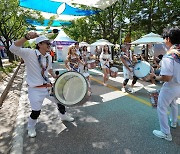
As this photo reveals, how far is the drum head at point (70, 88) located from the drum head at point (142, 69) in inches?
108

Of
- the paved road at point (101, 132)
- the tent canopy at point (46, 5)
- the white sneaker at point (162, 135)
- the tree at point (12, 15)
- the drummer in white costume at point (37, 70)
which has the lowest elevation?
the paved road at point (101, 132)

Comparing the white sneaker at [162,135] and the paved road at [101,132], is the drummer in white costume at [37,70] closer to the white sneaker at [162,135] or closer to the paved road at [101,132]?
the paved road at [101,132]

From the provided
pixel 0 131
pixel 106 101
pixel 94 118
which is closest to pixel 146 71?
pixel 106 101

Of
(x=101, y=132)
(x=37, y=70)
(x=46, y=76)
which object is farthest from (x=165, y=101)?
(x=37, y=70)

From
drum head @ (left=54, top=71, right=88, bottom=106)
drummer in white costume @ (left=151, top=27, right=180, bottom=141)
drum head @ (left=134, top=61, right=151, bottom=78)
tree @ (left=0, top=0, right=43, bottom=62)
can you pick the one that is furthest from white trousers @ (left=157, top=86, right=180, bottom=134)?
tree @ (left=0, top=0, right=43, bottom=62)

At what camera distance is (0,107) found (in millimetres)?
6203

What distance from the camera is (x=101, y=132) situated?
4.01m

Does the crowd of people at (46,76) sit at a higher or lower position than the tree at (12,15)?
lower

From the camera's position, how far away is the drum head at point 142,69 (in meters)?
6.00

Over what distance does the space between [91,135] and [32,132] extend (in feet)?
3.58

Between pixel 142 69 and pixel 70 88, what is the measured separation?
3036mm

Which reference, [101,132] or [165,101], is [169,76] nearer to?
[165,101]

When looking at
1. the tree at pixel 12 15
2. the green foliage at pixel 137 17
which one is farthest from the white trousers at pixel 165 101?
the tree at pixel 12 15

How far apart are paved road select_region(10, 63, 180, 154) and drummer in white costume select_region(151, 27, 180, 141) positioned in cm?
29
